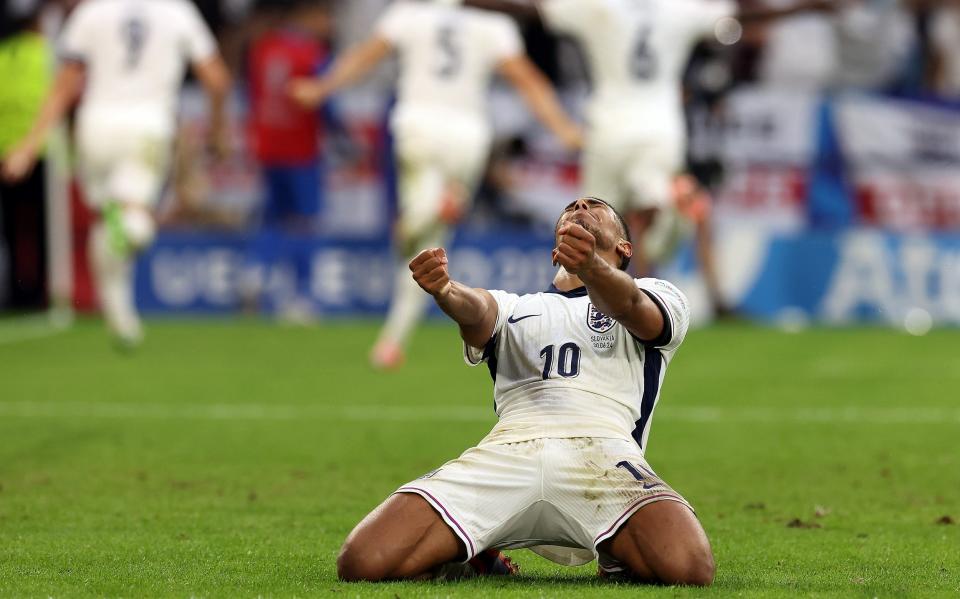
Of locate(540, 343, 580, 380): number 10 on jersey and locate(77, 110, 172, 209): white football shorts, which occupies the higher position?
locate(77, 110, 172, 209): white football shorts

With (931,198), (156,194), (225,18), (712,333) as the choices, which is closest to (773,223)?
(931,198)

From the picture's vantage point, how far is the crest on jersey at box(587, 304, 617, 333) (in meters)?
5.01

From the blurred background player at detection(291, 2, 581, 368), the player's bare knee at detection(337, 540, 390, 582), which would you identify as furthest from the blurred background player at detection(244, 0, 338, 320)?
the player's bare knee at detection(337, 540, 390, 582)

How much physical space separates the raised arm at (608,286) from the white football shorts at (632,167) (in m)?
6.76

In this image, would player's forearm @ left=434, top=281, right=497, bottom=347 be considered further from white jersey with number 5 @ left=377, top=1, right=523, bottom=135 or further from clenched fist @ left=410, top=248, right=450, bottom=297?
white jersey with number 5 @ left=377, top=1, right=523, bottom=135

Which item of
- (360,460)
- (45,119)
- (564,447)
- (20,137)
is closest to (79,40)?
(45,119)

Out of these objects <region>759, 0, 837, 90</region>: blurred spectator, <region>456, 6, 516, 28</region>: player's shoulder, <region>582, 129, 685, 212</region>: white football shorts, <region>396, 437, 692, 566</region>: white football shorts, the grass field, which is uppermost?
<region>759, 0, 837, 90</region>: blurred spectator

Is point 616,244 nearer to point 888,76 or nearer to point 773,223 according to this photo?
point 773,223

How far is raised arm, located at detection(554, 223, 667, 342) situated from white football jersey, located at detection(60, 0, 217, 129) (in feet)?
27.9

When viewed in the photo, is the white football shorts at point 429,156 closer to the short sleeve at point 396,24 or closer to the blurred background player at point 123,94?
the short sleeve at point 396,24

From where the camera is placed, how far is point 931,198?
18.5 m

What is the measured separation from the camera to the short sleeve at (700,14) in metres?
11.5

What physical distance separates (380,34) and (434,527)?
7823 millimetres

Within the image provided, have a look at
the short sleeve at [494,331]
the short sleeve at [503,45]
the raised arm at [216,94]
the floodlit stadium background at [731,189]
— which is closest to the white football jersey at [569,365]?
the short sleeve at [494,331]
